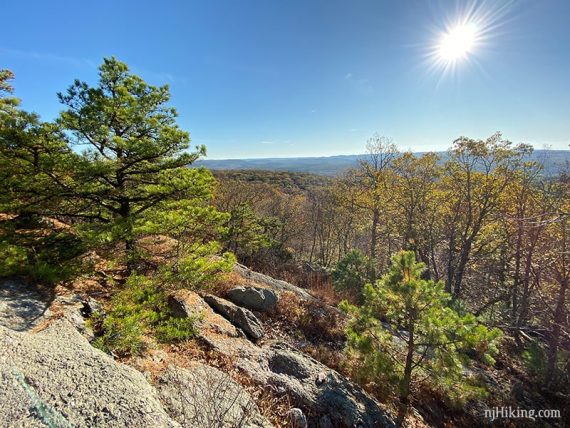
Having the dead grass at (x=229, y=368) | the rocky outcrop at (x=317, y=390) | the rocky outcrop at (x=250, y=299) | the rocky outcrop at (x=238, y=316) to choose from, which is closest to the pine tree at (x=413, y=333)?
the rocky outcrop at (x=317, y=390)

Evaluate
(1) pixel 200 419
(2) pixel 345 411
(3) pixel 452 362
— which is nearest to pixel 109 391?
(1) pixel 200 419

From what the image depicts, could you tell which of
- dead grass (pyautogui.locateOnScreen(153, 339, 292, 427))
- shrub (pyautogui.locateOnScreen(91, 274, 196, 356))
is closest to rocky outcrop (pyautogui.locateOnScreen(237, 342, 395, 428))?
dead grass (pyautogui.locateOnScreen(153, 339, 292, 427))

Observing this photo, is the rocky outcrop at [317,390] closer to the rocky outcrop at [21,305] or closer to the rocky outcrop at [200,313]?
the rocky outcrop at [200,313]

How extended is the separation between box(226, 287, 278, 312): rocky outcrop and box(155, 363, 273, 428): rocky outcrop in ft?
12.3

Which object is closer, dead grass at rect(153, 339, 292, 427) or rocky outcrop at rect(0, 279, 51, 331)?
rocky outcrop at rect(0, 279, 51, 331)

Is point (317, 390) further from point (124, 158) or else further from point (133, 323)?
point (124, 158)

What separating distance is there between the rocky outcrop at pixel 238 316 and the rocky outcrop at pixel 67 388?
3618mm

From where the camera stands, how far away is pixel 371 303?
17.7ft

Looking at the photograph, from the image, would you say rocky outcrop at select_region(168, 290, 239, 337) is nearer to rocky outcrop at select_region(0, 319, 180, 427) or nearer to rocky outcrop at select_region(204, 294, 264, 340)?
rocky outcrop at select_region(204, 294, 264, 340)

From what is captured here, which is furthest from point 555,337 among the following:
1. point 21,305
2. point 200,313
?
point 21,305

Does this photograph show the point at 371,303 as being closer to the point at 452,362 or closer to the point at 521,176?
the point at 452,362

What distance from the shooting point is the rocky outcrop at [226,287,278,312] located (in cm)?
810

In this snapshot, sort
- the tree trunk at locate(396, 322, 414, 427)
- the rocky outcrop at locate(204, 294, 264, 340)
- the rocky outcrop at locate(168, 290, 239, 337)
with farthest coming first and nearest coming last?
the rocky outcrop at locate(204, 294, 264, 340), the rocky outcrop at locate(168, 290, 239, 337), the tree trunk at locate(396, 322, 414, 427)

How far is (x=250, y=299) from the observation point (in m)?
8.15
